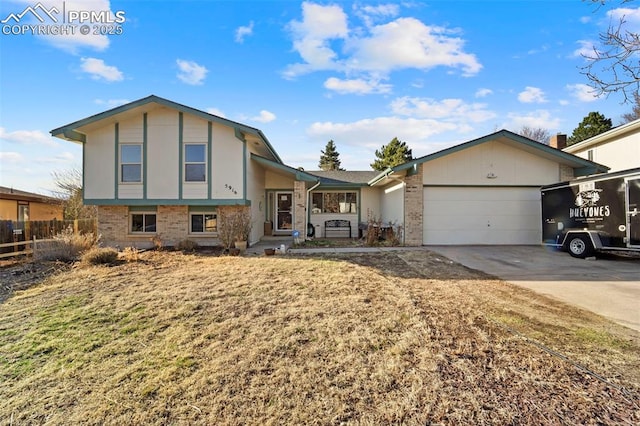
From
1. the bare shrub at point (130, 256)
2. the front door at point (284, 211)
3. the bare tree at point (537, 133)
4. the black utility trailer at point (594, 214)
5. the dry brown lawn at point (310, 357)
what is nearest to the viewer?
the dry brown lawn at point (310, 357)

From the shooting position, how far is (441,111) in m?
15.4

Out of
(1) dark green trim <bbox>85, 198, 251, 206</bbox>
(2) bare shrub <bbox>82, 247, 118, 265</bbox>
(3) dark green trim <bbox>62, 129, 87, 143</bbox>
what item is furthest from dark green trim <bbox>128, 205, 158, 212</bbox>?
(2) bare shrub <bbox>82, 247, 118, 265</bbox>

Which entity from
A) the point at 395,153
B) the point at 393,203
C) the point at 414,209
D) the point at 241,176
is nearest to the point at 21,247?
the point at 241,176

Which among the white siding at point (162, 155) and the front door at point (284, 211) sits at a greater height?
the white siding at point (162, 155)

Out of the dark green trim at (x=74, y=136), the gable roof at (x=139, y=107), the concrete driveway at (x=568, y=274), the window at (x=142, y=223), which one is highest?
the gable roof at (x=139, y=107)

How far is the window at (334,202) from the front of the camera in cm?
1650

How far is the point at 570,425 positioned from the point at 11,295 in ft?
27.5

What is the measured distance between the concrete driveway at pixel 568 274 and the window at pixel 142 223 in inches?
436

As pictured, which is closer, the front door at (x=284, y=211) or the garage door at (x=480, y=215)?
the garage door at (x=480, y=215)

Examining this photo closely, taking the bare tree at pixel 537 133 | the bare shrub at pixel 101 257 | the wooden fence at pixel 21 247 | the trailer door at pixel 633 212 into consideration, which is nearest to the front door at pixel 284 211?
the bare shrub at pixel 101 257

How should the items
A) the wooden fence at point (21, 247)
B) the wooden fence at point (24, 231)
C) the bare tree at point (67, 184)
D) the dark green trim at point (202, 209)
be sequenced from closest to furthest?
the wooden fence at point (21, 247) < the wooden fence at point (24, 231) < the dark green trim at point (202, 209) < the bare tree at point (67, 184)

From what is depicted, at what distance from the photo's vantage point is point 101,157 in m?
11.9

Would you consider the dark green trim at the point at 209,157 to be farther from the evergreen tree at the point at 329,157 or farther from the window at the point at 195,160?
the evergreen tree at the point at 329,157

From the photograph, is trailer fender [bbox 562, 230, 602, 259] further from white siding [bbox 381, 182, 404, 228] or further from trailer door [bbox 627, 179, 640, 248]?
white siding [bbox 381, 182, 404, 228]
